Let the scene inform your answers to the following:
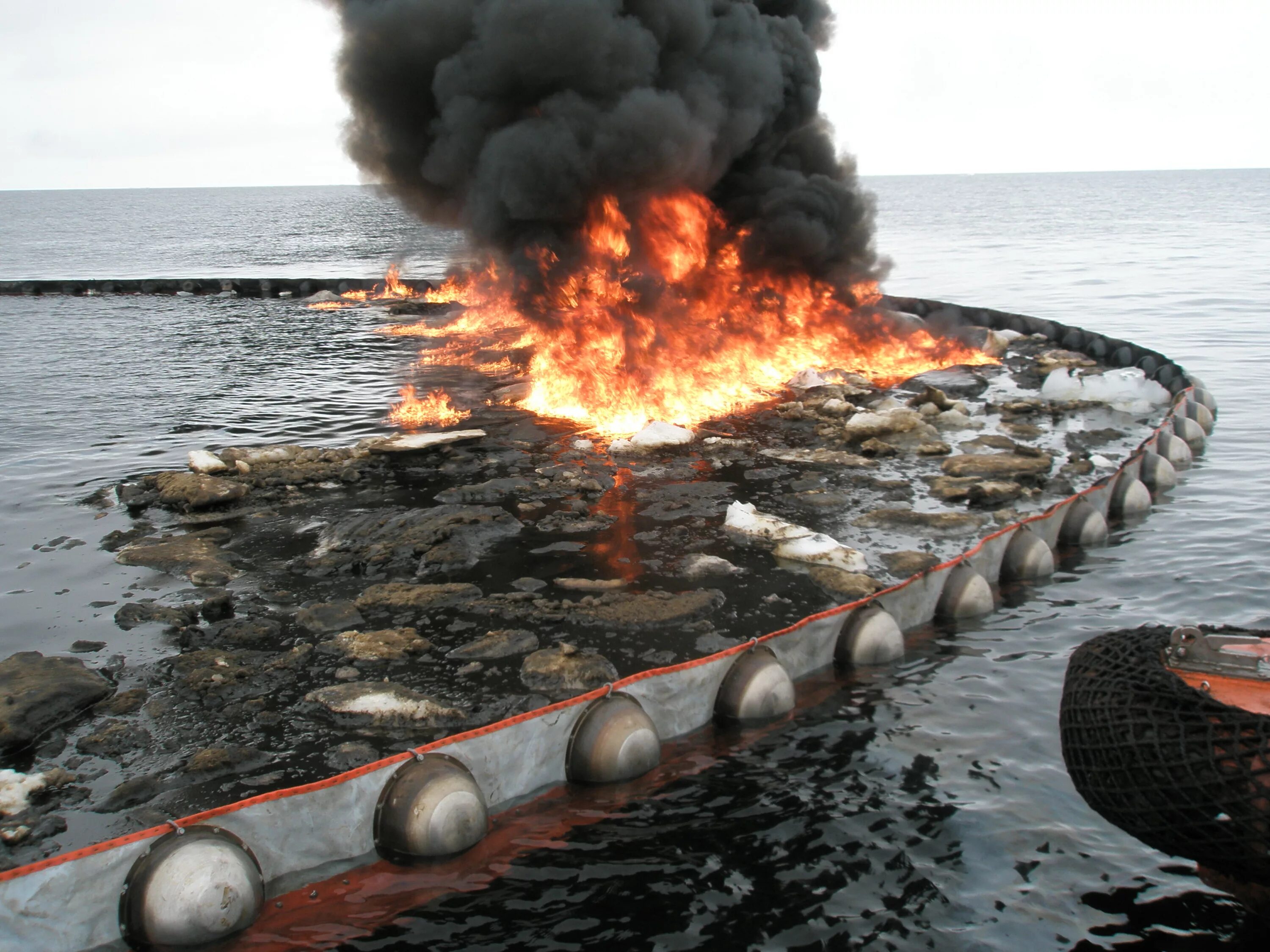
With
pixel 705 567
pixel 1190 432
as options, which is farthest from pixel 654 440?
pixel 1190 432

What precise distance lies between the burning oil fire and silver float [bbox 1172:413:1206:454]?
673 centimetres

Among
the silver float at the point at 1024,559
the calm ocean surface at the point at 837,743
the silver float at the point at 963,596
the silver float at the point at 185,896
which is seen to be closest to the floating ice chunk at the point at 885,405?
the calm ocean surface at the point at 837,743

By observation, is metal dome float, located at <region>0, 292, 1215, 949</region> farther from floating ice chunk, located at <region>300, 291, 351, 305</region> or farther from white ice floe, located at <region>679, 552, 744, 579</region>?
floating ice chunk, located at <region>300, 291, 351, 305</region>

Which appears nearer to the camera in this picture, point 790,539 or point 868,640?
point 868,640

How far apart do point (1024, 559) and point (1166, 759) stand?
661cm

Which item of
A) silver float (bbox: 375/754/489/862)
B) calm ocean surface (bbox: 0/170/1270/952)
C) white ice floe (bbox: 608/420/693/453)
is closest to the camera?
calm ocean surface (bbox: 0/170/1270/952)

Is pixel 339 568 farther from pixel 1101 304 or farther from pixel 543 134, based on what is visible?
pixel 1101 304

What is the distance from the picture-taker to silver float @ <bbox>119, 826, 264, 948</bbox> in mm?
5887

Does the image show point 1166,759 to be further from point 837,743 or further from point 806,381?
point 806,381

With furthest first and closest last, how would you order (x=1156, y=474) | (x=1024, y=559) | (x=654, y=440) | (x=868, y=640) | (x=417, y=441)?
1. (x=654, y=440)
2. (x=417, y=441)
3. (x=1156, y=474)
4. (x=1024, y=559)
5. (x=868, y=640)

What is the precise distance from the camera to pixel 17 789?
7488 mm

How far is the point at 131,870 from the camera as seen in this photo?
237 inches

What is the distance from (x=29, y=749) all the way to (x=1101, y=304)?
126 ft

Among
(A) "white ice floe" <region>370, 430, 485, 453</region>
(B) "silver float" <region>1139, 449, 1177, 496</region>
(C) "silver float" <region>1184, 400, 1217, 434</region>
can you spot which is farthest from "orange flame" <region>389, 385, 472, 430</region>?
(C) "silver float" <region>1184, 400, 1217, 434</region>
